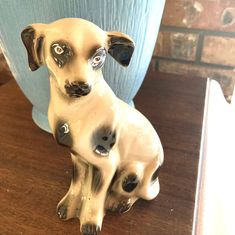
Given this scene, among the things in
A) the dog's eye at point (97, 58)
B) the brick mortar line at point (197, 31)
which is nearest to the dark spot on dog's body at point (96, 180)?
the dog's eye at point (97, 58)

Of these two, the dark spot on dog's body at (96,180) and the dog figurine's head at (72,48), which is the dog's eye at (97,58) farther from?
the dark spot on dog's body at (96,180)

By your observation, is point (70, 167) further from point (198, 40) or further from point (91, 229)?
point (198, 40)

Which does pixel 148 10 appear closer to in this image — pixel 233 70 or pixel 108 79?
pixel 108 79

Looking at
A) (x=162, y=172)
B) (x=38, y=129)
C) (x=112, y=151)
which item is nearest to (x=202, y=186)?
(x=162, y=172)

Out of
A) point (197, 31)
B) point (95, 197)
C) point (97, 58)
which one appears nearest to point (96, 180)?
point (95, 197)

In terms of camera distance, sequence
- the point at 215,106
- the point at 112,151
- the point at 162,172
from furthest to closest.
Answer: the point at 215,106 → the point at 162,172 → the point at 112,151

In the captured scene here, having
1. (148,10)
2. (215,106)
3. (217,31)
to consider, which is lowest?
(215,106)

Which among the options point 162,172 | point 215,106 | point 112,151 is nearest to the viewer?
point 112,151
